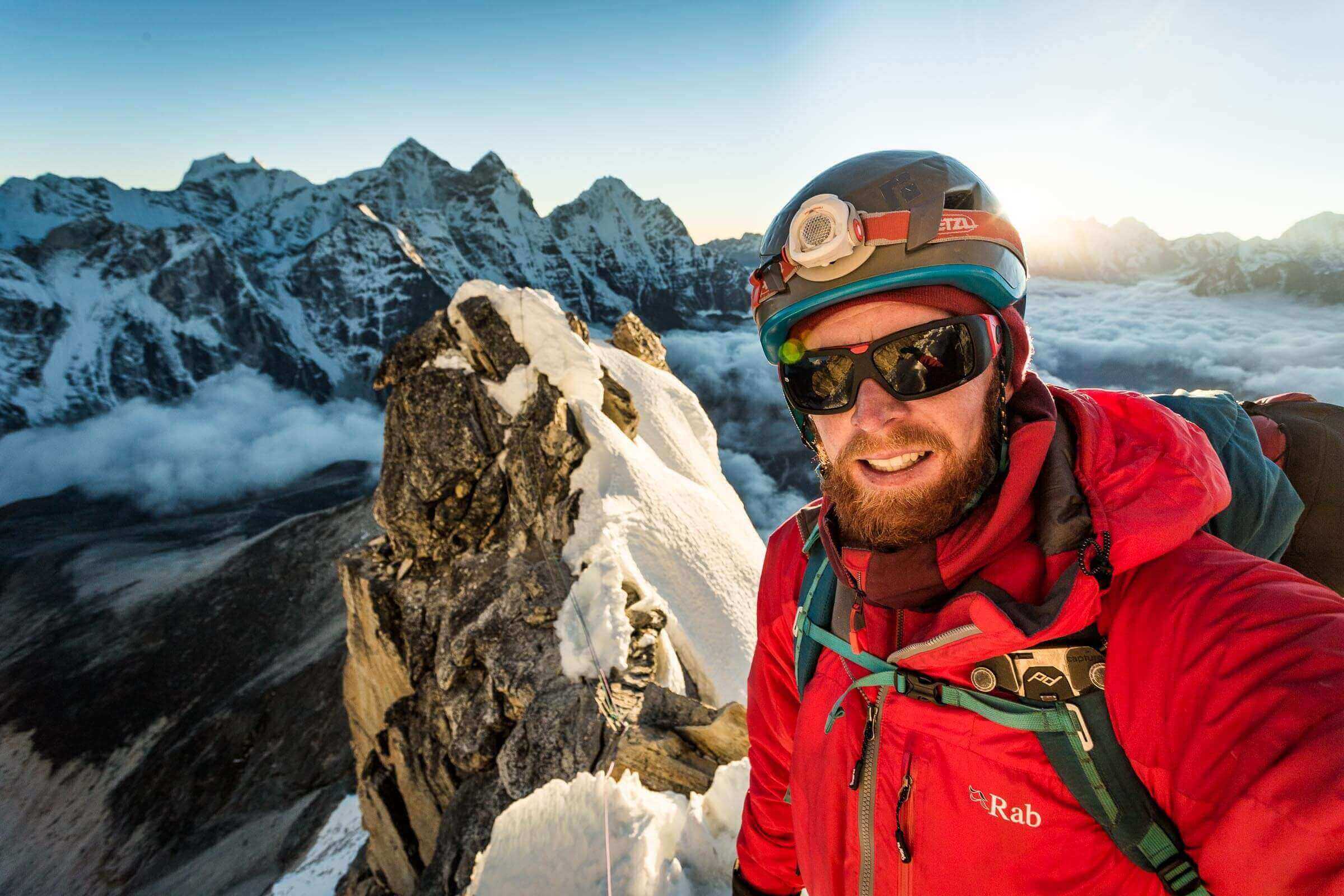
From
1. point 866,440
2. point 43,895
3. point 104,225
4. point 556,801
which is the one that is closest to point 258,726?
point 43,895

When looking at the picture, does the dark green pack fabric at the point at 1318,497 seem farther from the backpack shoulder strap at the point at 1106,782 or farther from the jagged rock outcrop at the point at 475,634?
the jagged rock outcrop at the point at 475,634

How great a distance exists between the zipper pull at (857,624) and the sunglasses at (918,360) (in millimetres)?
763

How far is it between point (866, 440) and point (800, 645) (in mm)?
901

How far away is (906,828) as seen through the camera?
174 cm

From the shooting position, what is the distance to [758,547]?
18.3 meters

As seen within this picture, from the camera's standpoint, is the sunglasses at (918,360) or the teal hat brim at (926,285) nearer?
the sunglasses at (918,360)

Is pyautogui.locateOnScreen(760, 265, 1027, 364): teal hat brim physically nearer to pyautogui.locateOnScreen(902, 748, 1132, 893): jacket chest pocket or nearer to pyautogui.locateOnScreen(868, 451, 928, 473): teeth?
pyautogui.locateOnScreen(868, 451, 928, 473): teeth

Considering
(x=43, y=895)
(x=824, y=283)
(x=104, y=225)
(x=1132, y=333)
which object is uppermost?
(x=104, y=225)

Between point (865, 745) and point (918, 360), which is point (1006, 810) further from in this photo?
point (918, 360)

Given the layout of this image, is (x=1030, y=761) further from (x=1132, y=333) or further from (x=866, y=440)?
(x=1132, y=333)

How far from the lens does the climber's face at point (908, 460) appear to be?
1994 mm

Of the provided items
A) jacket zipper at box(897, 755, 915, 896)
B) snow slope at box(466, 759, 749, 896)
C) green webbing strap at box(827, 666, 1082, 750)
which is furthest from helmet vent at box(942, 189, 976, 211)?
snow slope at box(466, 759, 749, 896)

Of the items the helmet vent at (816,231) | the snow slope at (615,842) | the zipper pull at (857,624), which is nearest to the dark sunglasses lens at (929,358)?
the helmet vent at (816,231)

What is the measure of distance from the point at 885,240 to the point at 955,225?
37 centimetres
